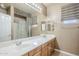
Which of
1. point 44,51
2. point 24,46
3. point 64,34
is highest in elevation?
point 64,34

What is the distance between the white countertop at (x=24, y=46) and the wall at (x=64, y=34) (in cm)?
17

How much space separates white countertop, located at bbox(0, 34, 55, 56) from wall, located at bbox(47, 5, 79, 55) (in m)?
0.17

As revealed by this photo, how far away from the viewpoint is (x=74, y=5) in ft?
5.21

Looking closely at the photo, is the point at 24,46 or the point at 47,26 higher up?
the point at 47,26

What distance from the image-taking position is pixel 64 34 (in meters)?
1.66

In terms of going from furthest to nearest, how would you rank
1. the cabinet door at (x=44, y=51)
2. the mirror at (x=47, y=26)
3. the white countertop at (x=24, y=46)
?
1. the mirror at (x=47, y=26)
2. the cabinet door at (x=44, y=51)
3. the white countertop at (x=24, y=46)

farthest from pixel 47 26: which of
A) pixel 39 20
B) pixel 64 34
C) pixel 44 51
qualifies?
pixel 44 51

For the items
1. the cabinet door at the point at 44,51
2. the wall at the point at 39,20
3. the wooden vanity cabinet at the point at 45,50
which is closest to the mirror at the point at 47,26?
the wall at the point at 39,20

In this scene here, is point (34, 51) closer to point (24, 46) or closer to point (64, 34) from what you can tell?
point (24, 46)

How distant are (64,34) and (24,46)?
743mm

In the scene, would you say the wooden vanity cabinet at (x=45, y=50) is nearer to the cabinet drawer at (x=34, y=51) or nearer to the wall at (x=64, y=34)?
the cabinet drawer at (x=34, y=51)

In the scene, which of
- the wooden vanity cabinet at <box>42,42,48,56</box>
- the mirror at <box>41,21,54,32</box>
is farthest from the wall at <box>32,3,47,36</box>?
the wooden vanity cabinet at <box>42,42,48,56</box>

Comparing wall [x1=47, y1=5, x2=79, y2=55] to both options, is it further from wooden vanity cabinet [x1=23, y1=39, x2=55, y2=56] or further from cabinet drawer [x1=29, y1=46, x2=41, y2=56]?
cabinet drawer [x1=29, y1=46, x2=41, y2=56]

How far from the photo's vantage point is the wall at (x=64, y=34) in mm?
1618
